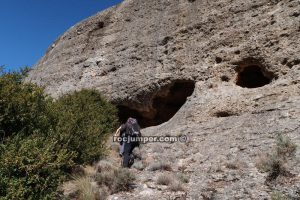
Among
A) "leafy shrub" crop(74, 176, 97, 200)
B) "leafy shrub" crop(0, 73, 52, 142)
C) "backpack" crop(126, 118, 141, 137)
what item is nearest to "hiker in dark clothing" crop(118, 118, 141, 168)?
"backpack" crop(126, 118, 141, 137)

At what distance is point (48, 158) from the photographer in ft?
21.2

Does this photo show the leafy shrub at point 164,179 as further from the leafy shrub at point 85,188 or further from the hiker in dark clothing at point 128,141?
the hiker in dark clothing at point 128,141

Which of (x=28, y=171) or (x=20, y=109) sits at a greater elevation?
(x=20, y=109)

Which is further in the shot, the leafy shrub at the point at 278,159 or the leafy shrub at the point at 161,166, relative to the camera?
the leafy shrub at the point at 161,166

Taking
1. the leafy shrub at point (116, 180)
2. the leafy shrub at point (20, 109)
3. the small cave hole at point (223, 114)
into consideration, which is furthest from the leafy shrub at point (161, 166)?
the small cave hole at point (223, 114)

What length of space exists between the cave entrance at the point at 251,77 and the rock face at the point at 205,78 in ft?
0.10

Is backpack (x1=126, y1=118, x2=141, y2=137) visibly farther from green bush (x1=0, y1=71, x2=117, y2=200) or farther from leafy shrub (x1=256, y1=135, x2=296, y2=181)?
leafy shrub (x1=256, y1=135, x2=296, y2=181)

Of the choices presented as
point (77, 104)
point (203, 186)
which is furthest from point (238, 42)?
point (203, 186)

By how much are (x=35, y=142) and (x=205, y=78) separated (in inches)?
266

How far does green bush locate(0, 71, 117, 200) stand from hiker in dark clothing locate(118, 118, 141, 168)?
0.60 meters

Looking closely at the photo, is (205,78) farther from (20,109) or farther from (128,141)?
(20,109)

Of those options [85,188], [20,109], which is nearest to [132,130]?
[85,188]

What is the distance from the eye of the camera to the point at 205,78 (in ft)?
40.6

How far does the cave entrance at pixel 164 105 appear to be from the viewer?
13609mm
